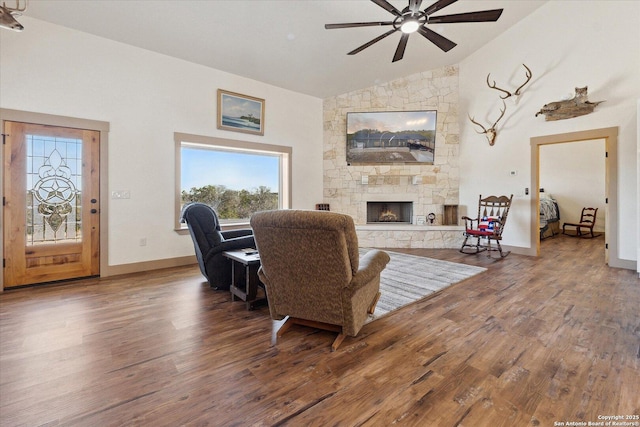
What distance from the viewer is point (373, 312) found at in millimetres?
2586

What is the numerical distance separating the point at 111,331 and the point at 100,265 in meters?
2.15

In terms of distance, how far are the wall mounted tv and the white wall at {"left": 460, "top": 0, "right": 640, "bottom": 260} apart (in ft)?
2.55

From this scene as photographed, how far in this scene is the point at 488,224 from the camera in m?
5.27

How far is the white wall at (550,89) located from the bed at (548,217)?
6.87 ft

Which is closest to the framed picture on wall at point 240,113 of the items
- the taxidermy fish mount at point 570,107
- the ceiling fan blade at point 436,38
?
the ceiling fan blade at point 436,38

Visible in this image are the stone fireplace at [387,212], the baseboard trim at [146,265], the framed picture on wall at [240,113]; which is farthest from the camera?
the stone fireplace at [387,212]

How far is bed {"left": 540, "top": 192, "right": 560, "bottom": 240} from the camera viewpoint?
271 inches

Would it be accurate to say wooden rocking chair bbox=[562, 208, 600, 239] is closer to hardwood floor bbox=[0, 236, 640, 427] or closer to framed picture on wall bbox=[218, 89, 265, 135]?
hardwood floor bbox=[0, 236, 640, 427]

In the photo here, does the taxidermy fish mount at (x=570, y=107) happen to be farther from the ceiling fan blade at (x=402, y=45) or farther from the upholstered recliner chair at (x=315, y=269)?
the upholstered recliner chair at (x=315, y=269)

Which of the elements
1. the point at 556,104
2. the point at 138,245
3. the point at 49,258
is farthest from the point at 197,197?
the point at 556,104

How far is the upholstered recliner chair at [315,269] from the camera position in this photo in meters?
1.87

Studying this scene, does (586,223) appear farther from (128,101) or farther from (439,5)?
(128,101)

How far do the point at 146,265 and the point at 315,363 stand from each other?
3.60m

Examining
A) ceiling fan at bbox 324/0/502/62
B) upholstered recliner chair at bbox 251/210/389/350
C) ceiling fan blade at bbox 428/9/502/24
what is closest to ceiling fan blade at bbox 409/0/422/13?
ceiling fan at bbox 324/0/502/62
